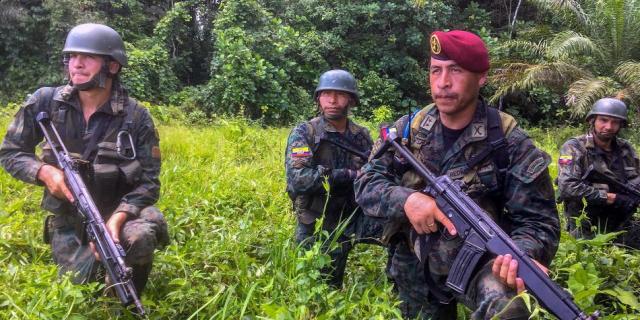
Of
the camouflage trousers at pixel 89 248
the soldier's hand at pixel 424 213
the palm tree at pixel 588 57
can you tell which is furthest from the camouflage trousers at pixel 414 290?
the palm tree at pixel 588 57

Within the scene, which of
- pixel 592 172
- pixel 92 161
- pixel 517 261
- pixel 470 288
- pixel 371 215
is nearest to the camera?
pixel 517 261

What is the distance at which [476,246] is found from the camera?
2.20m

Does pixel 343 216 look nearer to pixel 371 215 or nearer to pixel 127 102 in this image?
pixel 371 215

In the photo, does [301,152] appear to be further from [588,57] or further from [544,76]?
[588,57]

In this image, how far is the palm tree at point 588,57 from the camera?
11363 millimetres

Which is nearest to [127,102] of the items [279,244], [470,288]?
[279,244]

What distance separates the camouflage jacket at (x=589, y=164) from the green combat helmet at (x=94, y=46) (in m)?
3.94

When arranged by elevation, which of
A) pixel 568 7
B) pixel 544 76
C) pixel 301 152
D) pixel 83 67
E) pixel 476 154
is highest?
pixel 568 7

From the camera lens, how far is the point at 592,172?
197 inches

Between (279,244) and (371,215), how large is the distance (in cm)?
84

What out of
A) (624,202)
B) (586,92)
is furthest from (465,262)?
(586,92)

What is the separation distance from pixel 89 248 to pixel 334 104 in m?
1.94

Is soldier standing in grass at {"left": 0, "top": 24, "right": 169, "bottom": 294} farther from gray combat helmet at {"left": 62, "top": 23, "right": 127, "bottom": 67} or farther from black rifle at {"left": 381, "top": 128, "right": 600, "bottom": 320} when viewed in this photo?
black rifle at {"left": 381, "top": 128, "right": 600, "bottom": 320}

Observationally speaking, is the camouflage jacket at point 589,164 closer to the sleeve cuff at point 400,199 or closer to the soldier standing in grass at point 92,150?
the sleeve cuff at point 400,199
